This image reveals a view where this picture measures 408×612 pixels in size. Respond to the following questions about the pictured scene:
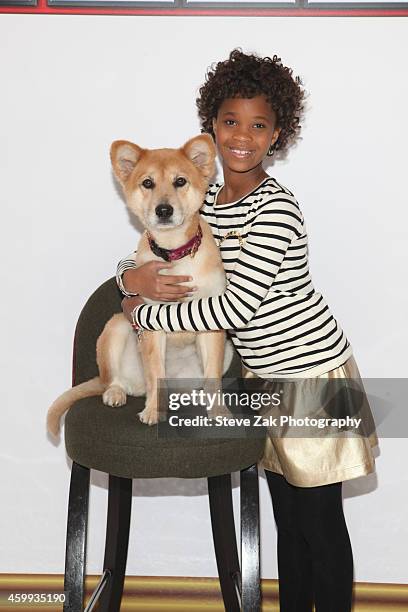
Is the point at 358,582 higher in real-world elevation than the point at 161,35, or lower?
lower

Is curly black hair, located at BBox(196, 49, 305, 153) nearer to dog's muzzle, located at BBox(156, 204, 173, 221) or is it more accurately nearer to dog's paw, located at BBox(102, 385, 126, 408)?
dog's muzzle, located at BBox(156, 204, 173, 221)

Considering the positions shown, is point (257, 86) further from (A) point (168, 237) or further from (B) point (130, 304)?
(B) point (130, 304)

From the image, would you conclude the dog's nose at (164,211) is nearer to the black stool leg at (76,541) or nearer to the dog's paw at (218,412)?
the dog's paw at (218,412)

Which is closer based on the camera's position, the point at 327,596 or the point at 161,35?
the point at 327,596

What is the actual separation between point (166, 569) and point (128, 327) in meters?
0.93

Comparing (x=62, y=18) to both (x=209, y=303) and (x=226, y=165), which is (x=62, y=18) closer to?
(x=226, y=165)

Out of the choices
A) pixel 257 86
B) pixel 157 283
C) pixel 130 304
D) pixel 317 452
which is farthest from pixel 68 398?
pixel 257 86

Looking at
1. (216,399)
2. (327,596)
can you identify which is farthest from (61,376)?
(327,596)

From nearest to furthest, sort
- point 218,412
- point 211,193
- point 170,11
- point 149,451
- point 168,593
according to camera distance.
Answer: point 149,451 → point 218,412 → point 211,193 → point 170,11 → point 168,593

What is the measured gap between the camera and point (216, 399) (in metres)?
1.83

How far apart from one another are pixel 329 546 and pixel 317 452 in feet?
0.73

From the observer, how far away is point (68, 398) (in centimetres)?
194

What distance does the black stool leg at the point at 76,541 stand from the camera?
1686 millimetres

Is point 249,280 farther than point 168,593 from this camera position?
→ No
